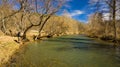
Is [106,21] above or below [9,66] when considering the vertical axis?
above

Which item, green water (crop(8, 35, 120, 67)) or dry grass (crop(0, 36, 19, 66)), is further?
dry grass (crop(0, 36, 19, 66))

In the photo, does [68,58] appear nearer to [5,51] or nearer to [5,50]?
[5,51]

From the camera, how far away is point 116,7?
108ft

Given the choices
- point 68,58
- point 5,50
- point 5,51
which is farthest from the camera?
point 5,50

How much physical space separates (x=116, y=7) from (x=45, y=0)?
514 inches

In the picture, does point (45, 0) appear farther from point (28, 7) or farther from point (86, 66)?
point (86, 66)

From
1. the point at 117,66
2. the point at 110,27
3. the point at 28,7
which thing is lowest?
the point at 117,66

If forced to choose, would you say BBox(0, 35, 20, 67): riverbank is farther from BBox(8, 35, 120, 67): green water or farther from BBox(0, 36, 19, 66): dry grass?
BBox(8, 35, 120, 67): green water

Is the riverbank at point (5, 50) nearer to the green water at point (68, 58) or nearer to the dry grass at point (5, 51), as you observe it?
the dry grass at point (5, 51)

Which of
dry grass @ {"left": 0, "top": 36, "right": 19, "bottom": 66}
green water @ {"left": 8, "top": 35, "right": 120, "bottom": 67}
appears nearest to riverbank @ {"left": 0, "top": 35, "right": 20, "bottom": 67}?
dry grass @ {"left": 0, "top": 36, "right": 19, "bottom": 66}

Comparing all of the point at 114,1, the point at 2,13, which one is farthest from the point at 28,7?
the point at 114,1

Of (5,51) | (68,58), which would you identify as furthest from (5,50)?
(68,58)

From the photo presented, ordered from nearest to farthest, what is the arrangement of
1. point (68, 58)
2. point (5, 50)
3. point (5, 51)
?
point (68, 58) → point (5, 51) → point (5, 50)

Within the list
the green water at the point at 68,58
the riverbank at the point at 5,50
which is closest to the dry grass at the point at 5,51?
the riverbank at the point at 5,50
